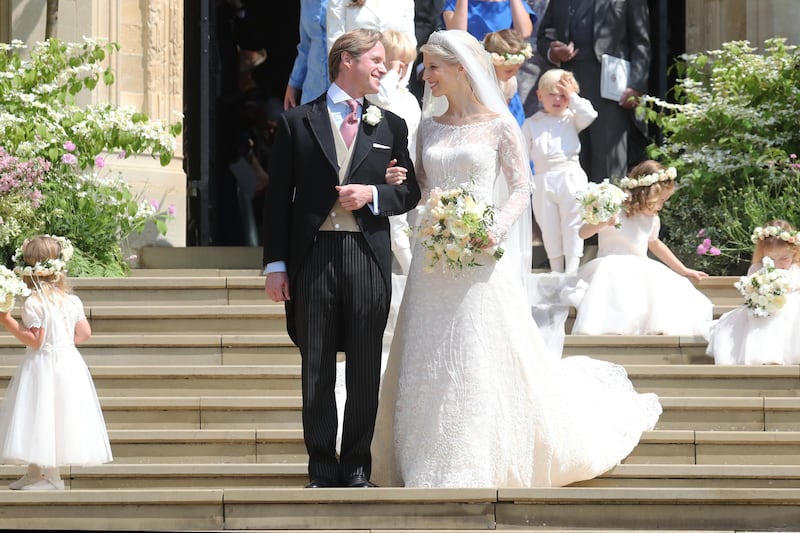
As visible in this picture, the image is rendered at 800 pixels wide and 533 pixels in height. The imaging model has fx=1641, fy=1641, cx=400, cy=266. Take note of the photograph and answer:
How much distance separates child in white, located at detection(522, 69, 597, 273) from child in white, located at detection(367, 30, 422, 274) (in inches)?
48.2

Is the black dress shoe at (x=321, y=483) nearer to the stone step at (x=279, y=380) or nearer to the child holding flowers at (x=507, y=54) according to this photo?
the stone step at (x=279, y=380)

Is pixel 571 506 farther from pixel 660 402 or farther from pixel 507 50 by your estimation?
pixel 507 50

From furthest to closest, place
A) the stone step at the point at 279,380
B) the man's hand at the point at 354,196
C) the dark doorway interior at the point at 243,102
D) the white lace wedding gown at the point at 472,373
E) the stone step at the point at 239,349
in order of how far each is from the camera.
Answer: the dark doorway interior at the point at 243,102, the stone step at the point at 239,349, the stone step at the point at 279,380, the white lace wedding gown at the point at 472,373, the man's hand at the point at 354,196

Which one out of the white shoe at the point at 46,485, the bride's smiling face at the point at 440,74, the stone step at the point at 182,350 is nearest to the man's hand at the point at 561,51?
the stone step at the point at 182,350

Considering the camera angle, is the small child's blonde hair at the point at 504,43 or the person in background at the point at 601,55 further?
the person in background at the point at 601,55

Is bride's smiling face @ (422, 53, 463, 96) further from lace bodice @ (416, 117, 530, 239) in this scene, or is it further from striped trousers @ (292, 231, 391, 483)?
striped trousers @ (292, 231, 391, 483)

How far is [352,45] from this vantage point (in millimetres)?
6988

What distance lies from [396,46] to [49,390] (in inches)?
126

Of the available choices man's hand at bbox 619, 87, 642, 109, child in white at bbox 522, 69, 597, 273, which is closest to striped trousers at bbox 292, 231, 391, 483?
child in white at bbox 522, 69, 597, 273

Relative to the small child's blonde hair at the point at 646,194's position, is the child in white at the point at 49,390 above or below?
below

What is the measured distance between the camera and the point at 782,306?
30.2 feet

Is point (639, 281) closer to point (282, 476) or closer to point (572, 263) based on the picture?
point (572, 263)

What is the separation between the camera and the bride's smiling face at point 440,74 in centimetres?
728

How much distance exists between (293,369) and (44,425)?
167 cm
